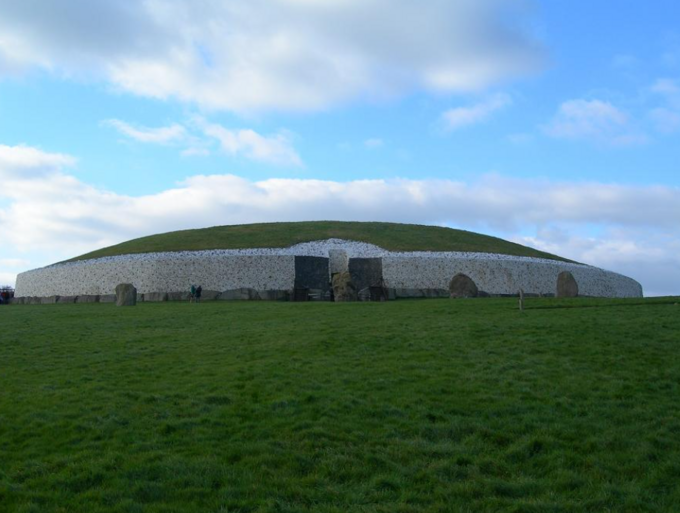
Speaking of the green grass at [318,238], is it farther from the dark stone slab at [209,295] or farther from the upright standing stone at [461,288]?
the upright standing stone at [461,288]

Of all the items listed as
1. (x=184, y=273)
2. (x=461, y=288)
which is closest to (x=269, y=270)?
(x=184, y=273)

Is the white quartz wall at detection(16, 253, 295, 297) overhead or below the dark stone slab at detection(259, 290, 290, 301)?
overhead

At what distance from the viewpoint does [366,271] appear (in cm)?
3866

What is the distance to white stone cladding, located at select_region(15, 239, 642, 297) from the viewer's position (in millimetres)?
38250

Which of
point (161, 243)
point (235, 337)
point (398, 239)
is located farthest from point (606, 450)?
point (161, 243)

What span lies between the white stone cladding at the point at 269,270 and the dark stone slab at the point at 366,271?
387 millimetres

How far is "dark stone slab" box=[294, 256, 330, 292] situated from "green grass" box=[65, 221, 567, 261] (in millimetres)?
3360

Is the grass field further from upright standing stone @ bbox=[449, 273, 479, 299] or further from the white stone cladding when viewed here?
the white stone cladding

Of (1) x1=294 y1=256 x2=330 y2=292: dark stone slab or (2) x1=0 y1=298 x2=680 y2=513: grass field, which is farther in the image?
(1) x1=294 y1=256 x2=330 y2=292: dark stone slab

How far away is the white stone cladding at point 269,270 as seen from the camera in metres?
38.2

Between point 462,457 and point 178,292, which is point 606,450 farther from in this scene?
point 178,292

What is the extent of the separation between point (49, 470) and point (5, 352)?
910 centimetres

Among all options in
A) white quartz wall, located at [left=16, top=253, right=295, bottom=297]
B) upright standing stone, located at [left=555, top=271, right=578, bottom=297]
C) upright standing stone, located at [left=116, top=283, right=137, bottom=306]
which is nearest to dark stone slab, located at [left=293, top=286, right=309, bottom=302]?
white quartz wall, located at [left=16, top=253, right=295, bottom=297]

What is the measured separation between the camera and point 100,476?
7699mm
